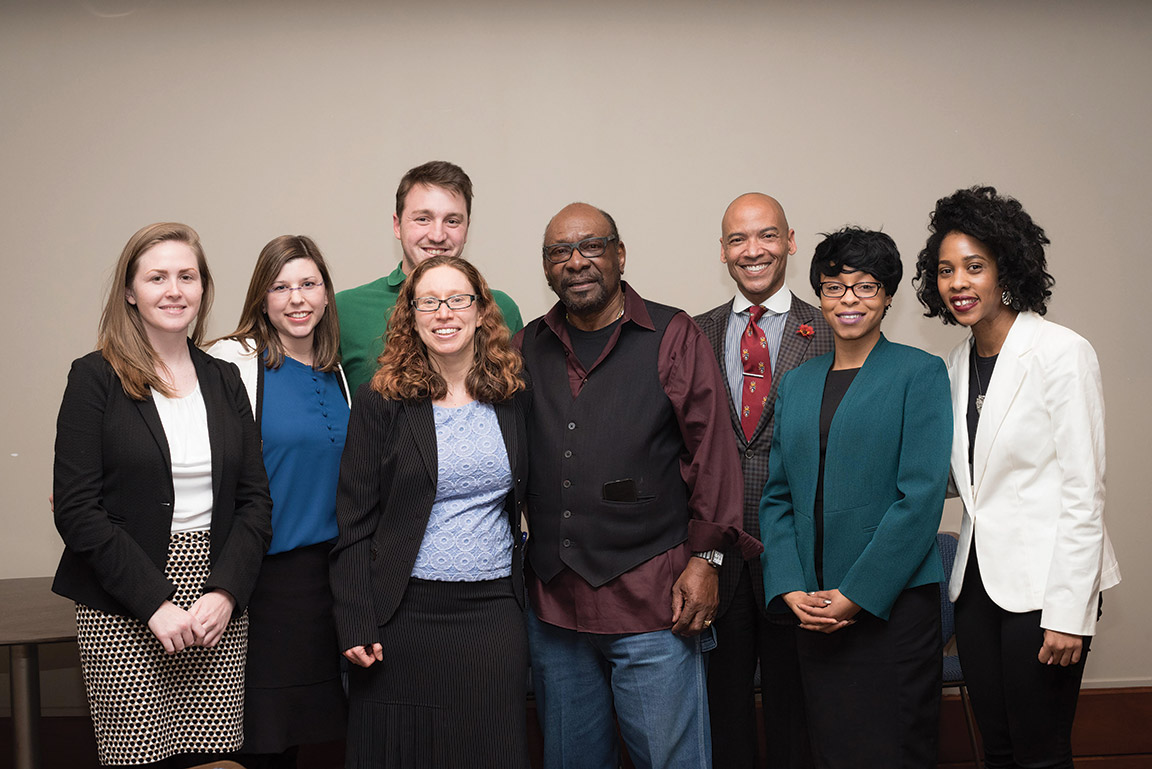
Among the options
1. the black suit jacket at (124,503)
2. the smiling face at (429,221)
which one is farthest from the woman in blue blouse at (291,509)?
the smiling face at (429,221)

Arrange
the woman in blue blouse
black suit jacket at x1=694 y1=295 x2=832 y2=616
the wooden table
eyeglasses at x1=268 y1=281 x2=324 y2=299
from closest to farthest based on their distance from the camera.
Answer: the woman in blue blouse, eyeglasses at x1=268 y1=281 x2=324 y2=299, black suit jacket at x1=694 y1=295 x2=832 y2=616, the wooden table

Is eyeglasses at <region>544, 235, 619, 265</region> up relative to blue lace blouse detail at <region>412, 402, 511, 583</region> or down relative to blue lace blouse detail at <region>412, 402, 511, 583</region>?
up

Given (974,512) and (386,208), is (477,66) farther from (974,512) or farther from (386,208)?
(974,512)

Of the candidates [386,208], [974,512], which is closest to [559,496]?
[974,512]

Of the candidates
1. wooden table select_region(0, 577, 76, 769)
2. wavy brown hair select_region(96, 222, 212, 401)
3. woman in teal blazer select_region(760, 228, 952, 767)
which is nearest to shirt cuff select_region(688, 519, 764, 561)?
woman in teal blazer select_region(760, 228, 952, 767)

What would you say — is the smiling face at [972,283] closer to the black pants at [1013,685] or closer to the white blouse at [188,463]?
the black pants at [1013,685]

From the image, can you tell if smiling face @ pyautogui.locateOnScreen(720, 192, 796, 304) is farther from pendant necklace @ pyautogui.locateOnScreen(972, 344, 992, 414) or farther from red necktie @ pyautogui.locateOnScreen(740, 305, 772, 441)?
pendant necklace @ pyautogui.locateOnScreen(972, 344, 992, 414)

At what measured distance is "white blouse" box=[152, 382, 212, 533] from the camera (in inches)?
87.5

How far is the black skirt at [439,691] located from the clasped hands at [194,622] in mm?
365

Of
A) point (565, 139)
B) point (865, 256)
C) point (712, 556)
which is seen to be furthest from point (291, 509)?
point (565, 139)

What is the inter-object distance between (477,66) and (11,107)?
2104 millimetres

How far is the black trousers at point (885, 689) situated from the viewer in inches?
87.3

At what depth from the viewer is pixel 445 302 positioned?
7.55 ft

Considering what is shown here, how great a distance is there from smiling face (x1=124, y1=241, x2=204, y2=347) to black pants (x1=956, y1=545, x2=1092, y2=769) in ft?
7.27
